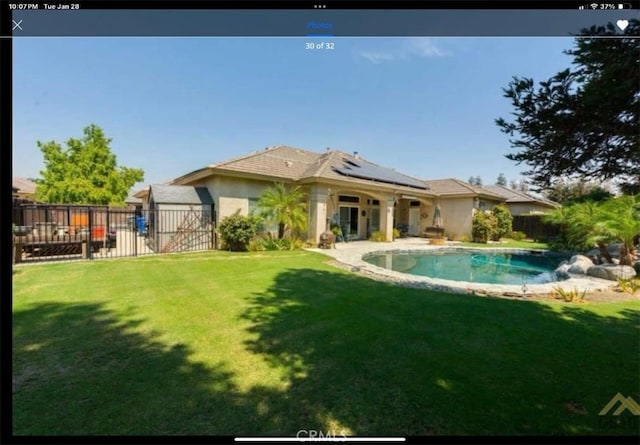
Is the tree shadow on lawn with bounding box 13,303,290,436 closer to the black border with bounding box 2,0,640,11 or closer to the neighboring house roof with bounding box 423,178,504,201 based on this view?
the black border with bounding box 2,0,640,11

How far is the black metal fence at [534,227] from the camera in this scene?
2277 centimetres

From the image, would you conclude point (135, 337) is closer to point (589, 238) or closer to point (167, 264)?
point (167, 264)

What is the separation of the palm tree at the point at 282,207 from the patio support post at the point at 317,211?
3.12ft

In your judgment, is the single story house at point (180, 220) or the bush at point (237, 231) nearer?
the bush at point (237, 231)

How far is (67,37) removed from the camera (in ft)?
8.02

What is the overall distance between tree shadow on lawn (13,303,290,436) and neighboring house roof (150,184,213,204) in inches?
414

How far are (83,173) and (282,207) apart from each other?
21997 millimetres

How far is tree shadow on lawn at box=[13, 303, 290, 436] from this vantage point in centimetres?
222

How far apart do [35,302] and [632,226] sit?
1490cm

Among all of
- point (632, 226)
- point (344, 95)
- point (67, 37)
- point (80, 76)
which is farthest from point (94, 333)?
point (632, 226)

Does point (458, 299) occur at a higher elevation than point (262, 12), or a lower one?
lower

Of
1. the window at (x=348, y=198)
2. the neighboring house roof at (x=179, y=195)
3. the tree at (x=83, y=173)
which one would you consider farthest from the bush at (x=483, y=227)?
the tree at (x=83, y=173)

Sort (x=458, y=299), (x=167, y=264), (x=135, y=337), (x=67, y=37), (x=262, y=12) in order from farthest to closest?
(x=167, y=264), (x=458, y=299), (x=135, y=337), (x=67, y=37), (x=262, y=12)

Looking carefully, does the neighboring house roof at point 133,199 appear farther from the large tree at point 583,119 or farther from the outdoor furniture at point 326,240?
the large tree at point 583,119
